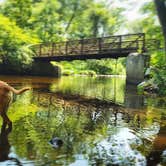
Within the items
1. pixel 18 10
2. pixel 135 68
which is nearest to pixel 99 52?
pixel 135 68

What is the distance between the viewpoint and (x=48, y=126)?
29.5 ft

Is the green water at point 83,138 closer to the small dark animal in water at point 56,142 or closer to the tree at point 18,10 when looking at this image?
the small dark animal in water at point 56,142

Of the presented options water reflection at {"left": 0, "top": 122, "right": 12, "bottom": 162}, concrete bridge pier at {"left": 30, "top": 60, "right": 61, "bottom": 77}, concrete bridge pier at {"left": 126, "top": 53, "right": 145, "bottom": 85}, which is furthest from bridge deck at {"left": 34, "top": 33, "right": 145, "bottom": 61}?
water reflection at {"left": 0, "top": 122, "right": 12, "bottom": 162}

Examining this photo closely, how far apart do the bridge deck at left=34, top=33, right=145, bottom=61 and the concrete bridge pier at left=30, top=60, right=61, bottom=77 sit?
879 mm

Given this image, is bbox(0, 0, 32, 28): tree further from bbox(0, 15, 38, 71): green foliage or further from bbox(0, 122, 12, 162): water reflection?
bbox(0, 122, 12, 162): water reflection

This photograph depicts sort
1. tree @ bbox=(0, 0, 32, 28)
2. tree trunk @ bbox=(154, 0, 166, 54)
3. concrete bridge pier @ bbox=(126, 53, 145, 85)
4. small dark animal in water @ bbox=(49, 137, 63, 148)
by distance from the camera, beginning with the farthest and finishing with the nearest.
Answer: tree @ bbox=(0, 0, 32, 28), concrete bridge pier @ bbox=(126, 53, 145, 85), small dark animal in water @ bbox=(49, 137, 63, 148), tree trunk @ bbox=(154, 0, 166, 54)

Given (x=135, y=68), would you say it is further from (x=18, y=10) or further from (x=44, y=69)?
(x=18, y=10)

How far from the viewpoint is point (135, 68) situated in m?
29.1

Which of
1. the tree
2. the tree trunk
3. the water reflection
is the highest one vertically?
the tree

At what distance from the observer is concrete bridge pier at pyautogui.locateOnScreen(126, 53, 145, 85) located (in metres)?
28.5

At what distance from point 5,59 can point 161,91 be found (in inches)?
771

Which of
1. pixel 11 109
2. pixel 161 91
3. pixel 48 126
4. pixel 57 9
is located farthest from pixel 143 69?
pixel 57 9

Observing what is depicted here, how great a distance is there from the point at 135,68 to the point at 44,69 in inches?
590

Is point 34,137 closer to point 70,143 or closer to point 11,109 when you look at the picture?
point 70,143
